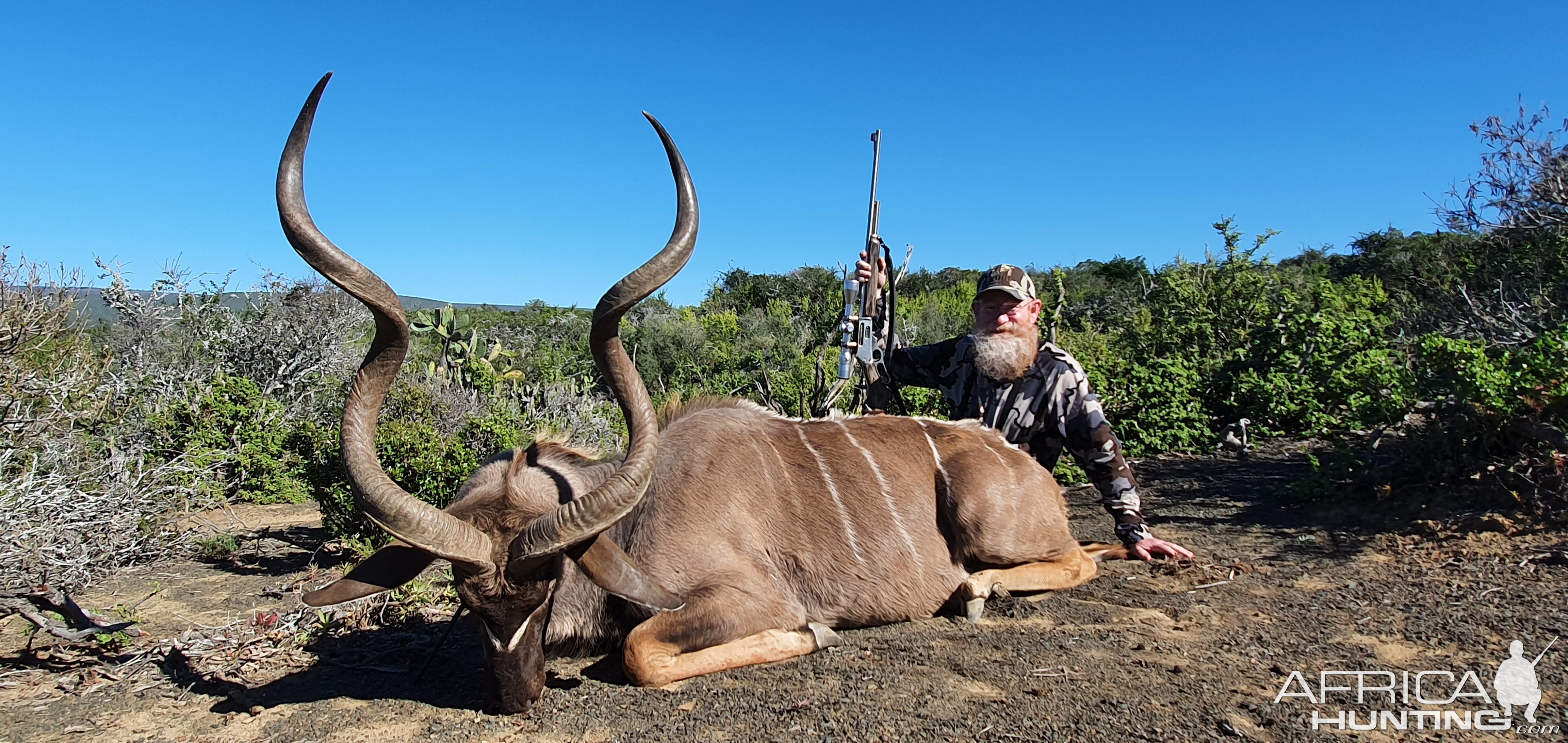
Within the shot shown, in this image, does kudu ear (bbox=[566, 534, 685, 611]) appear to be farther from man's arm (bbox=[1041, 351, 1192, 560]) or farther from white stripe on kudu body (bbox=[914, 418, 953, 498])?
man's arm (bbox=[1041, 351, 1192, 560])

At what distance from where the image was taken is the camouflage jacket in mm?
5527

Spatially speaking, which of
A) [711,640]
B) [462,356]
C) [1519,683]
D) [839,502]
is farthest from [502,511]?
[462,356]

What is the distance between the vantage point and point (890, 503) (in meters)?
4.88

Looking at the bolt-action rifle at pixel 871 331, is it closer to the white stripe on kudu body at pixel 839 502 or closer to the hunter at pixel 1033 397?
the hunter at pixel 1033 397

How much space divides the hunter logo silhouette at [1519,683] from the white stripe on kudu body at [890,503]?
236 centimetres

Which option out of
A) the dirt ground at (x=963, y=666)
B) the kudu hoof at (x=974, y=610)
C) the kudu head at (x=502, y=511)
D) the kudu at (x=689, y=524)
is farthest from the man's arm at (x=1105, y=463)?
the kudu head at (x=502, y=511)

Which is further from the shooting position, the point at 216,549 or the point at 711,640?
the point at 216,549

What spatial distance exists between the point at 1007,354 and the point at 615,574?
316 centimetres

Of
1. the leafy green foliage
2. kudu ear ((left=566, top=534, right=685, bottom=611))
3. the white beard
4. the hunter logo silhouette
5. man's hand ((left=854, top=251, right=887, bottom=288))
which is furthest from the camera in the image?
man's hand ((left=854, top=251, right=887, bottom=288))

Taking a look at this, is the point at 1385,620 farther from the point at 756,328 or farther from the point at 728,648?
the point at 756,328

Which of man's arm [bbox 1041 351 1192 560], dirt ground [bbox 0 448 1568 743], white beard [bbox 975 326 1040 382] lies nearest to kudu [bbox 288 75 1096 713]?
dirt ground [bbox 0 448 1568 743]

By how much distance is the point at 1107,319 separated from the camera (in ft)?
54.5

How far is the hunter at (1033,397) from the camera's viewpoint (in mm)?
5516

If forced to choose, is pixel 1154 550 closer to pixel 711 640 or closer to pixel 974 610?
pixel 974 610
